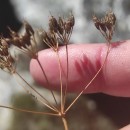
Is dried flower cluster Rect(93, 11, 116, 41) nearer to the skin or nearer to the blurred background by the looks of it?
the skin

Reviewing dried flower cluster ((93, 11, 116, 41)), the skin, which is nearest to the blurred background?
the skin

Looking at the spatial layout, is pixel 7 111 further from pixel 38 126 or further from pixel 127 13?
pixel 127 13

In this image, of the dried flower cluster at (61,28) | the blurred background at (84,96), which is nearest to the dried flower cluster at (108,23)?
the dried flower cluster at (61,28)

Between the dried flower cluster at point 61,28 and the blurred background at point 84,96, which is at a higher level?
the dried flower cluster at point 61,28

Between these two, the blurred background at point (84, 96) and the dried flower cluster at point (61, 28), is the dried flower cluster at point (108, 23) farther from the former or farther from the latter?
the blurred background at point (84, 96)

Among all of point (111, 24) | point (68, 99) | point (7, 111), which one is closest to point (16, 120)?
point (7, 111)

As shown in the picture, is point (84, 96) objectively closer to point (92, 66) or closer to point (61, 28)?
point (92, 66)

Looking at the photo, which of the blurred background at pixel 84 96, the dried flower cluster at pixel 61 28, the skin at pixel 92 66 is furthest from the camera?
the blurred background at pixel 84 96
